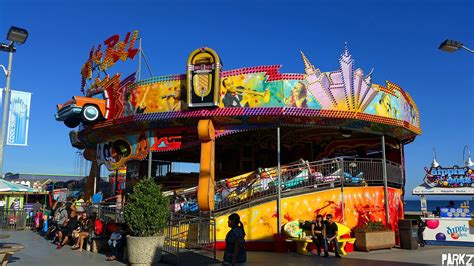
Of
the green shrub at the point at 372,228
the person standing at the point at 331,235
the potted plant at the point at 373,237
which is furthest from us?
the green shrub at the point at 372,228

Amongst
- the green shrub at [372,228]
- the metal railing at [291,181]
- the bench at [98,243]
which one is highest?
the metal railing at [291,181]

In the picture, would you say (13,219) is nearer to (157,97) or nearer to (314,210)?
(157,97)

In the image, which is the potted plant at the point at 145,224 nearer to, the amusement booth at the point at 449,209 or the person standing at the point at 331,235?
the person standing at the point at 331,235

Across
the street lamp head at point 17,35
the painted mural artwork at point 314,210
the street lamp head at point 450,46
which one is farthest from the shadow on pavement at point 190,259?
the street lamp head at point 450,46

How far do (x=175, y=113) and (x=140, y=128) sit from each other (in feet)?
8.56

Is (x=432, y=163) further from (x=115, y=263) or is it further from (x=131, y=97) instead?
(x=115, y=263)

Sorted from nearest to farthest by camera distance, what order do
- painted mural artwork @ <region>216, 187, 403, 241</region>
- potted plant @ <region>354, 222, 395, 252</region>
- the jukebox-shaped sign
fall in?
potted plant @ <region>354, 222, 395, 252</region> < painted mural artwork @ <region>216, 187, 403, 241</region> < the jukebox-shaped sign

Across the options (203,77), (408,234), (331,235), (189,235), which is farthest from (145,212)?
(408,234)

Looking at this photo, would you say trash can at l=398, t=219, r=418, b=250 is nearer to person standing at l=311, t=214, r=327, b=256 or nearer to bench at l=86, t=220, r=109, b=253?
person standing at l=311, t=214, r=327, b=256

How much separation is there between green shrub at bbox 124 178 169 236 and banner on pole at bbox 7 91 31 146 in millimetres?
4335

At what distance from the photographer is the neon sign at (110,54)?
17984 millimetres

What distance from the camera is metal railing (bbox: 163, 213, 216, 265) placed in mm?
11328

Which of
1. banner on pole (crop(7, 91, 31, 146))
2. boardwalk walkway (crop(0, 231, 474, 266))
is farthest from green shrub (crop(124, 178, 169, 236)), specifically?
banner on pole (crop(7, 91, 31, 146))

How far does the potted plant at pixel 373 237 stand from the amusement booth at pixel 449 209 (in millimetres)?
4963
